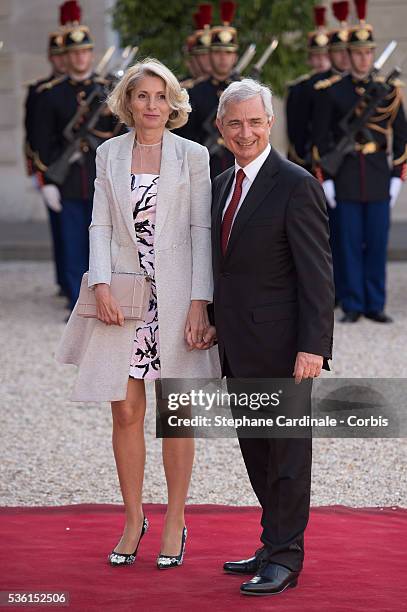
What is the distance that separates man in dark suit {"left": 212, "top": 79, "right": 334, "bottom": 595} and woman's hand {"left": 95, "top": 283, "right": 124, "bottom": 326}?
29 cm

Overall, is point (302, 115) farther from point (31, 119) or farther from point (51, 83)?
point (31, 119)

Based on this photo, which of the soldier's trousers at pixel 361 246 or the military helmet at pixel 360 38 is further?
the soldier's trousers at pixel 361 246

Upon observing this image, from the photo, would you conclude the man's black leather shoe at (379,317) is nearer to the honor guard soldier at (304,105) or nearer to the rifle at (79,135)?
the honor guard soldier at (304,105)

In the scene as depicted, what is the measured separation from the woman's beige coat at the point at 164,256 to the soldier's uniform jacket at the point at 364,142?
5268 mm

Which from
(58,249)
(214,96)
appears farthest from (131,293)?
(58,249)

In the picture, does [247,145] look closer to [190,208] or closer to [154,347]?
[190,208]

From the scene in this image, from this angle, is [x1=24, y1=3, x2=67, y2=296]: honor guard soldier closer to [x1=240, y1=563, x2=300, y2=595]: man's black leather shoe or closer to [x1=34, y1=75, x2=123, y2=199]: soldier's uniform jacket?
[x1=34, y1=75, x2=123, y2=199]: soldier's uniform jacket

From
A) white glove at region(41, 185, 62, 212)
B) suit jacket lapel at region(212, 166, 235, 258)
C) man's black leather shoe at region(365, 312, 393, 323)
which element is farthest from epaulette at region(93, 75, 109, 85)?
suit jacket lapel at region(212, 166, 235, 258)

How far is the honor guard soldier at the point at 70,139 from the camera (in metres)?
9.72

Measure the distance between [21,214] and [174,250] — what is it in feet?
42.4

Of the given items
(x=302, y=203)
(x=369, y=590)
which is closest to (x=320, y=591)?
(x=369, y=590)

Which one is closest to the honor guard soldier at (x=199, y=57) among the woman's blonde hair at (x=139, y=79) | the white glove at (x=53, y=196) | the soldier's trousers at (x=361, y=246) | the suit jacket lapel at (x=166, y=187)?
the white glove at (x=53, y=196)

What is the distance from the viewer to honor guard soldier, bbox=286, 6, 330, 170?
9969 millimetres

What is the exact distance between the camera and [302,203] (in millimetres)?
3943
